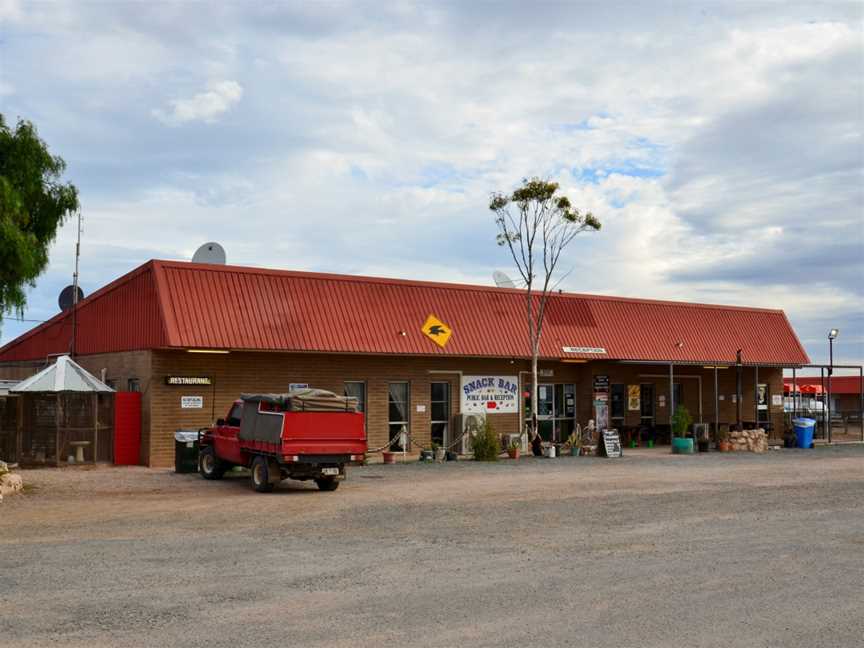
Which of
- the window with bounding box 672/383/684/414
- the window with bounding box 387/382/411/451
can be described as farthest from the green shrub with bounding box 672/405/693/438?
the window with bounding box 387/382/411/451

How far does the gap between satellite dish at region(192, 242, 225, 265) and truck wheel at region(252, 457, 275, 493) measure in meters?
11.8

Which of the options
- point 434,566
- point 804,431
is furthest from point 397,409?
point 434,566

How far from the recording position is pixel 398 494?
19438 mm

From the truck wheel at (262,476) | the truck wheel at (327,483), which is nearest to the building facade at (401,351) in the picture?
the truck wheel at (262,476)

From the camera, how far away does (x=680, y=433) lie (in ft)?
110

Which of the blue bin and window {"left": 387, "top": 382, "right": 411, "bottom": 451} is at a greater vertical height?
window {"left": 387, "top": 382, "right": 411, "bottom": 451}

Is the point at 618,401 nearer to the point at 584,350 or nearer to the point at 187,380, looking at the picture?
the point at 584,350

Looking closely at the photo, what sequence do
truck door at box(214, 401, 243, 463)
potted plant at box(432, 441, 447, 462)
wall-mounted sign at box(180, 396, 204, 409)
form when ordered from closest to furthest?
truck door at box(214, 401, 243, 463)
wall-mounted sign at box(180, 396, 204, 409)
potted plant at box(432, 441, 447, 462)

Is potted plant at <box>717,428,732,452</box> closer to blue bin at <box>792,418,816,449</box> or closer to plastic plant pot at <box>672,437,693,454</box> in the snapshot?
plastic plant pot at <box>672,437,693,454</box>

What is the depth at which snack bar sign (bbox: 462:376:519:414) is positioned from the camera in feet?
105

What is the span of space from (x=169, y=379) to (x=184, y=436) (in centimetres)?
239

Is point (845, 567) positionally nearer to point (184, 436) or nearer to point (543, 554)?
point (543, 554)

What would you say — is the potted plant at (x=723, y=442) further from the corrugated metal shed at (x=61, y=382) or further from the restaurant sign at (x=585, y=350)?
the corrugated metal shed at (x=61, y=382)

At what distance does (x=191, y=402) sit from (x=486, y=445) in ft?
29.4
